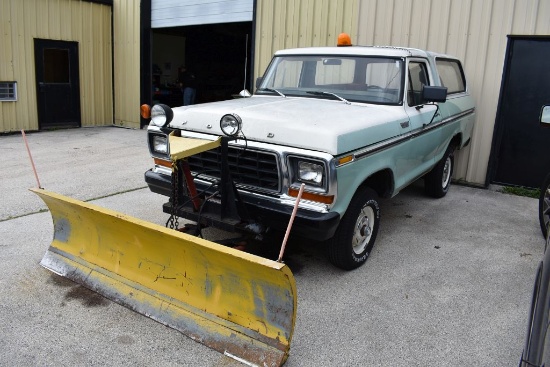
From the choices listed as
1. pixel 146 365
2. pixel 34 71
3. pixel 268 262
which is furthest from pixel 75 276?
pixel 34 71

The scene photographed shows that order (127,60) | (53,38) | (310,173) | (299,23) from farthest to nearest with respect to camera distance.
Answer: (127,60)
(53,38)
(299,23)
(310,173)

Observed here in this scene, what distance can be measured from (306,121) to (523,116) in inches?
195

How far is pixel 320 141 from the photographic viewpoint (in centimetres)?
364

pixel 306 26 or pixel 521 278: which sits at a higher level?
pixel 306 26

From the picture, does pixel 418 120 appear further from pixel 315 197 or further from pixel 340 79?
pixel 315 197

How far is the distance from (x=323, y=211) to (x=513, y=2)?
5333mm

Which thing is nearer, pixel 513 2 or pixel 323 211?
pixel 323 211

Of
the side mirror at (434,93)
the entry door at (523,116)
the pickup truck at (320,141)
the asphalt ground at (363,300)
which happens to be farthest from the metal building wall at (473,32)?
the side mirror at (434,93)

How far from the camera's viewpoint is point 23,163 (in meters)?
8.23

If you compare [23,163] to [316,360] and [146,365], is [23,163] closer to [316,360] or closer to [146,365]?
[146,365]

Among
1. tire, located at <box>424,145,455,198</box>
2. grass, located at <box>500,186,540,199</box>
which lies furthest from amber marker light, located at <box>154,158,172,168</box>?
grass, located at <box>500,186,540,199</box>

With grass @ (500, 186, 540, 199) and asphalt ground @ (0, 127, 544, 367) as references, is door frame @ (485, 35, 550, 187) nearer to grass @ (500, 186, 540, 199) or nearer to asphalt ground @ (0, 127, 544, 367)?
grass @ (500, 186, 540, 199)

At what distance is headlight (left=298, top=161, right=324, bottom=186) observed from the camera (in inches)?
146

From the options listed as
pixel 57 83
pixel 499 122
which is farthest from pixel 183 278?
pixel 57 83
